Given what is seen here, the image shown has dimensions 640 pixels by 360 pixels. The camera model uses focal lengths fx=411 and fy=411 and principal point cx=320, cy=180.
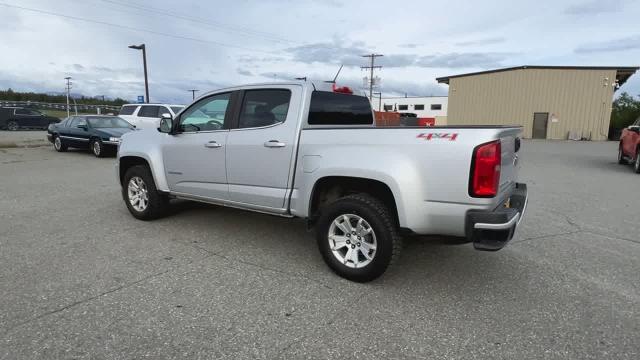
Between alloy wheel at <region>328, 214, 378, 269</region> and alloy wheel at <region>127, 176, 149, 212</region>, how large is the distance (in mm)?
2946

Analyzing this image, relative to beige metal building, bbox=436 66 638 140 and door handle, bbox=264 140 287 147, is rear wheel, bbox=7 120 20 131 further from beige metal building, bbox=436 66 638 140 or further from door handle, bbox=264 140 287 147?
beige metal building, bbox=436 66 638 140

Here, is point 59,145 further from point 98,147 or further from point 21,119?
point 21,119

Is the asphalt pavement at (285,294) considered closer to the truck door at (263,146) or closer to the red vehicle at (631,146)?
the truck door at (263,146)

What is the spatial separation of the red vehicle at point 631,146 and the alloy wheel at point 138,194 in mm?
12147

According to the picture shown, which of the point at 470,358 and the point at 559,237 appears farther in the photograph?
the point at 559,237

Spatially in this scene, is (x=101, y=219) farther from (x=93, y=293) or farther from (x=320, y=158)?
(x=320, y=158)

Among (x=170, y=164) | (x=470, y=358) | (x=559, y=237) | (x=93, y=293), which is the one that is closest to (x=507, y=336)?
(x=470, y=358)

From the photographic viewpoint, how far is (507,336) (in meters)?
2.81

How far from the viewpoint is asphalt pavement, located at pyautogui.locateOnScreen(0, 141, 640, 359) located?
2.69 meters

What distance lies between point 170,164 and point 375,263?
2960 millimetres

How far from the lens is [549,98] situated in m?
32.2

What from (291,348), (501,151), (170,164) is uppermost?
(501,151)

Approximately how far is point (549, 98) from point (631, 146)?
74.8 feet

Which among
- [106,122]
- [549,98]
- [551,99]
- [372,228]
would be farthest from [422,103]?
[372,228]
